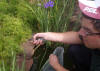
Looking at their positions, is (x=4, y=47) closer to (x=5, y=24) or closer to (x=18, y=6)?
(x=5, y=24)

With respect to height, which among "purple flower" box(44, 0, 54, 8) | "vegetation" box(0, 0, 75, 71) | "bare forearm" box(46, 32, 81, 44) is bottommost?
"bare forearm" box(46, 32, 81, 44)

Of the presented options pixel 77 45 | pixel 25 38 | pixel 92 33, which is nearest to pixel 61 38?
pixel 77 45

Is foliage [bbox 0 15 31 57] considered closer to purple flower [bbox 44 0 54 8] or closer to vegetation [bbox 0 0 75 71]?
vegetation [bbox 0 0 75 71]

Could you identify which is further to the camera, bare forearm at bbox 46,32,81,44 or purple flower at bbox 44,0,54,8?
purple flower at bbox 44,0,54,8

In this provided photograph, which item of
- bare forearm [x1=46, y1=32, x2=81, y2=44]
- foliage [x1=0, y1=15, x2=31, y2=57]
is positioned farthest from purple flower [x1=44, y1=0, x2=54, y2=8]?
bare forearm [x1=46, y1=32, x2=81, y2=44]

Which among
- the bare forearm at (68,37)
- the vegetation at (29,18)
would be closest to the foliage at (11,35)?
the vegetation at (29,18)

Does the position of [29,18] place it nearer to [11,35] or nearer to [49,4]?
[49,4]

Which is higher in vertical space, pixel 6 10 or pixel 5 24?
pixel 6 10

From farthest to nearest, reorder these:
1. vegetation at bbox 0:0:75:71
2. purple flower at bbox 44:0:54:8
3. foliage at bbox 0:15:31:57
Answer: purple flower at bbox 44:0:54:8, vegetation at bbox 0:0:75:71, foliage at bbox 0:15:31:57

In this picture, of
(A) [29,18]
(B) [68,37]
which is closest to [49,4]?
(A) [29,18]

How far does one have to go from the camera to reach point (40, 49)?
7.47 ft

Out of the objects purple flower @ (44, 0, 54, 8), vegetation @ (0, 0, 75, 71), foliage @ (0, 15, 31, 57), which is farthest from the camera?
purple flower @ (44, 0, 54, 8)

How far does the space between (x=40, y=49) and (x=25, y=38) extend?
0.38 m

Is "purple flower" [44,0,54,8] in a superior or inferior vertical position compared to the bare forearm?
superior
